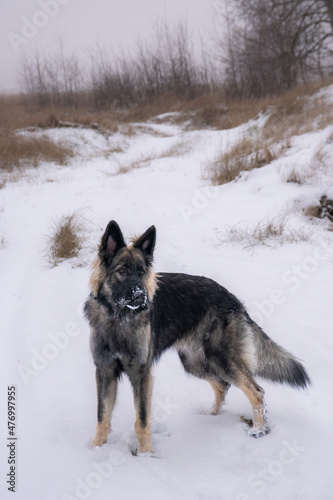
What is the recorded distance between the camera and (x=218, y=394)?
114 inches

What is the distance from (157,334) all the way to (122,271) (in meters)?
0.59

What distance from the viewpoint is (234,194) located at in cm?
704

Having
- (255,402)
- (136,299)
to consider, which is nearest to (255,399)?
(255,402)

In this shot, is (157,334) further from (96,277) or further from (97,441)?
(97,441)

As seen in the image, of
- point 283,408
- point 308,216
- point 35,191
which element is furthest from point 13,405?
point 35,191

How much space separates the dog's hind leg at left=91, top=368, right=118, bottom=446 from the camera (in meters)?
2.39

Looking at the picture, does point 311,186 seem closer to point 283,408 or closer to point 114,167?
point 283,408

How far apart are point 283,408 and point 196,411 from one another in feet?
2.41

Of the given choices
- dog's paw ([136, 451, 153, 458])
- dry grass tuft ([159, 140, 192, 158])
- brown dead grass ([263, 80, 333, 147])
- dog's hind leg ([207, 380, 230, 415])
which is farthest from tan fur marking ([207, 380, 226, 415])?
dry grass tuft ([159, 140, 192, 158])

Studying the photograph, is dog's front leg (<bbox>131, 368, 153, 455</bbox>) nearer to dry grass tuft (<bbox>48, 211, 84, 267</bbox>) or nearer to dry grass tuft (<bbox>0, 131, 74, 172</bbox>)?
dry grass tuft (<bbox>48, 211, 84, 267</bbox>)

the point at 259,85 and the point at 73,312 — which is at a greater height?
the point at 259,85

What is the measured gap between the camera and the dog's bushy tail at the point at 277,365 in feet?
8.70

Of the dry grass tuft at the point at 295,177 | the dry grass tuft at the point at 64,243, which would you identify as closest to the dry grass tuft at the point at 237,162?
the dry grass tuft at the point at 295,177

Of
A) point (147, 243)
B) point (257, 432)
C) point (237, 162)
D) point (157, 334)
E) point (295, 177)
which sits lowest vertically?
point (257, 432)
